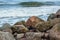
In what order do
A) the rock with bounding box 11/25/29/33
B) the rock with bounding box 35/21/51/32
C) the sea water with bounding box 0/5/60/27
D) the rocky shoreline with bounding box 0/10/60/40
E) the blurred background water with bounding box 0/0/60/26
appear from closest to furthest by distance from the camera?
the rocky shoreline with bounding box 0/10/60/40 < the rock with bounding box 11/25/29/33 < the rock with bounding box 35/21/51/32 < the sea water with bounding box 0/5/60/27 < the blurred background water with bounding box 0/0/60/26

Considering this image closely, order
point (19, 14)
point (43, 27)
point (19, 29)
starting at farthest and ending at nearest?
point (19, 14) → point (43, 27) → point (19, 29)

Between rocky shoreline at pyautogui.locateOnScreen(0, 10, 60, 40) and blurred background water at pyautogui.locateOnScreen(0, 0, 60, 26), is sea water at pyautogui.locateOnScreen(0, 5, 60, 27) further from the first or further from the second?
rocky shoreline at pyautogui.locateOnScreen(0, 10, 60, 40)

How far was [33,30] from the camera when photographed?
7.81m

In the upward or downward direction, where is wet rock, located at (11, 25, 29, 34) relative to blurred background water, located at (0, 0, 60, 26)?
upward

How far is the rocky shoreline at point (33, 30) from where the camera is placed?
6266mm

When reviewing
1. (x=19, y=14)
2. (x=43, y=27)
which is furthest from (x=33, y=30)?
(x=19, y=14)

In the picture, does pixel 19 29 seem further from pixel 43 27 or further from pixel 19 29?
pixel 43 27

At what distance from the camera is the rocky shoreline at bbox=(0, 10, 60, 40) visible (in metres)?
6.27

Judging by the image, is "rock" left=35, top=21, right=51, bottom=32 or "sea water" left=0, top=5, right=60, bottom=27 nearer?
"rock" left=35, top=21, right=51, bottom=32

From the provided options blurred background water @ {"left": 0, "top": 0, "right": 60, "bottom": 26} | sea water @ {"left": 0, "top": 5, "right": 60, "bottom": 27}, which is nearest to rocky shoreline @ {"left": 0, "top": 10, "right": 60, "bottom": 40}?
sea water @ {"left": 0, "top": 5, "right": 60, "bottom": 27}

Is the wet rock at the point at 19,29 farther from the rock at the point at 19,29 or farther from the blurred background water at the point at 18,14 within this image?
the blurred background water at the point at 18,14

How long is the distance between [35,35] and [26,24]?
2.25 meters

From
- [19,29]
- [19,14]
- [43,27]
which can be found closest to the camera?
[19,29]

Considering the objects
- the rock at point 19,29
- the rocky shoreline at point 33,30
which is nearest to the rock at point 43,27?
the rocky shoreline at point 33,30
